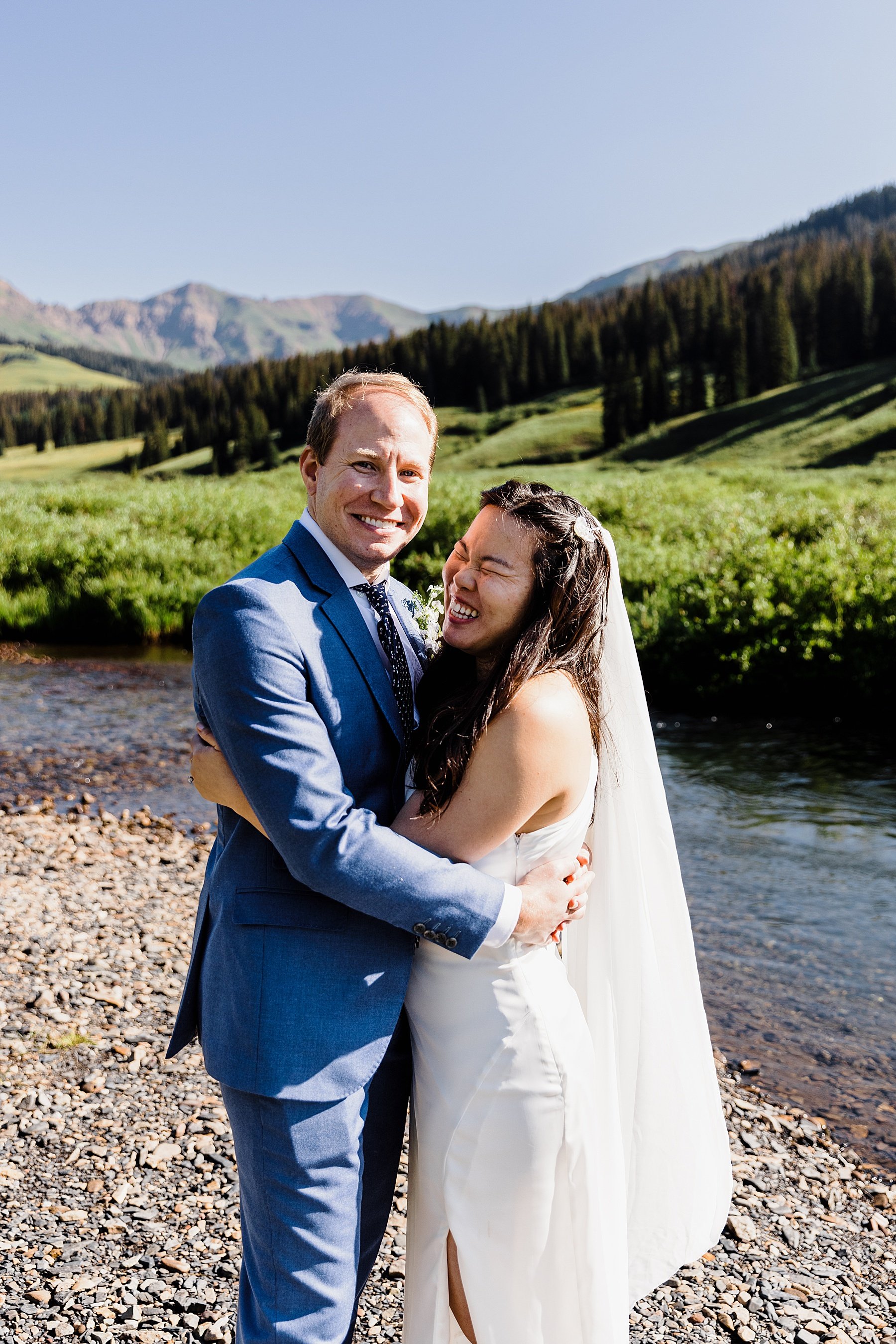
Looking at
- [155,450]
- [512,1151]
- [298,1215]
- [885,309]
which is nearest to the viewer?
[298,1215]

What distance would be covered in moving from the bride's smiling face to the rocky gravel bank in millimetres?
2608

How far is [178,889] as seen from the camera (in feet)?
30.7

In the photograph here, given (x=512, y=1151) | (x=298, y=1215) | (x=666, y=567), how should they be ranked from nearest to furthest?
(x=298, y=1215) → (x=512, y=1151) → (x=666, y=567)

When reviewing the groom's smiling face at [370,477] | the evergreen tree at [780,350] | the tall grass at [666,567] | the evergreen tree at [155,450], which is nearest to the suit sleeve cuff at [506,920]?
the groom's smiling face at [370,477]

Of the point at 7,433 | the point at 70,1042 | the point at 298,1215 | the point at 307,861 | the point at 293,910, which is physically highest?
the point at 7,433

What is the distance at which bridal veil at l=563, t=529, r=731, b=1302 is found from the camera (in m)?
3.16

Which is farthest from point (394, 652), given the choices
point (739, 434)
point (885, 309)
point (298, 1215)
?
point (885, 309)

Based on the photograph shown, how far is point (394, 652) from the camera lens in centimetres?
299

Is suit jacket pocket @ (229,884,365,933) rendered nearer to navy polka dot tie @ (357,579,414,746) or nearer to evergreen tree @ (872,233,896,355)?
navy polka dot tie @ (357,579,414,746)

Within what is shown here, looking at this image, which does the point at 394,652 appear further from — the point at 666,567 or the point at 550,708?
the point at 666,567


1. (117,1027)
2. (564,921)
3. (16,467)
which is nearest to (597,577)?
(564,921)

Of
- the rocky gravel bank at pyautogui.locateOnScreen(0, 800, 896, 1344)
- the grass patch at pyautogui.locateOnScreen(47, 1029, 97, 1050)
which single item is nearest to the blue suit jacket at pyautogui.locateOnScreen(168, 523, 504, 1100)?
the rocky gravel bank at pyautogui.locateOnScreen(0, 800, 896, 1344)

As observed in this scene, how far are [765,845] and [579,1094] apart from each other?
9389 millimetres

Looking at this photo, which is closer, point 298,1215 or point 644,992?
point 298,1215
